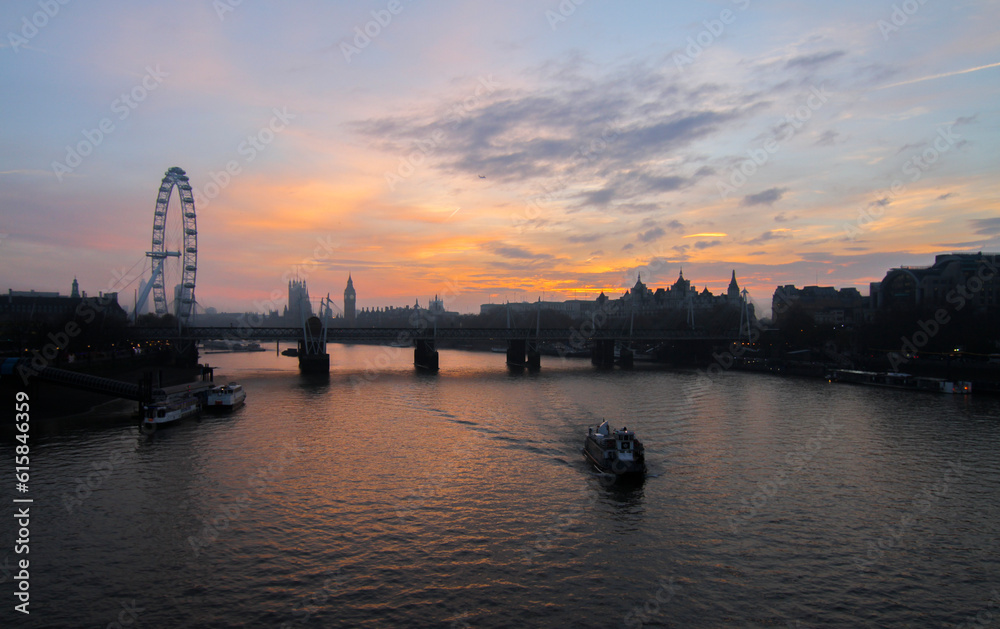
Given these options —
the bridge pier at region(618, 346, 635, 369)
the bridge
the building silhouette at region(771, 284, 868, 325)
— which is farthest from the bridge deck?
the building silhouette at region(771, 284, 868, 325)

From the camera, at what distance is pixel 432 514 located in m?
23.4

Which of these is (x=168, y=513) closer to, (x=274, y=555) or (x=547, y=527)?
(x=274, y=555)

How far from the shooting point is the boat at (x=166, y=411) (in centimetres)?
4000

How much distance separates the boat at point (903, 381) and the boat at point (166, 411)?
221ft

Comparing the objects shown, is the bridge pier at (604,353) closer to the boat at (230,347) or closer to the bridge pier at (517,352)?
the bridge pier at (517,352)

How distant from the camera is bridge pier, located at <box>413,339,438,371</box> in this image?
90938 mm

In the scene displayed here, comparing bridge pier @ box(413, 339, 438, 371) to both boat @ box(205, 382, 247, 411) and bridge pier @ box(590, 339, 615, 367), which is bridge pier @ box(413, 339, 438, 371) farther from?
boat @ box(205, 382, 247, 411)

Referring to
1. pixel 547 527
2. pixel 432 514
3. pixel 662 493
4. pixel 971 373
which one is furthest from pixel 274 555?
pixel 971 373

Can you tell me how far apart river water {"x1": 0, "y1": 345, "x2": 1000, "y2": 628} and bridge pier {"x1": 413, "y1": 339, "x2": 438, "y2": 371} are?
159ft

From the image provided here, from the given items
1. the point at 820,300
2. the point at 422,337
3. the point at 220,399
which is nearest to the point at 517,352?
the point at 422,337

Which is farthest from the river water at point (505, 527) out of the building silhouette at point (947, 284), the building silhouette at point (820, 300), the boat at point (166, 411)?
the building silhouette at point (820, 300)

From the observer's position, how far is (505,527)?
22.2 meters

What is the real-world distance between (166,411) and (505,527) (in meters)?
29.7

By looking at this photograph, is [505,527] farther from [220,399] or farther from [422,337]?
[422,337]
